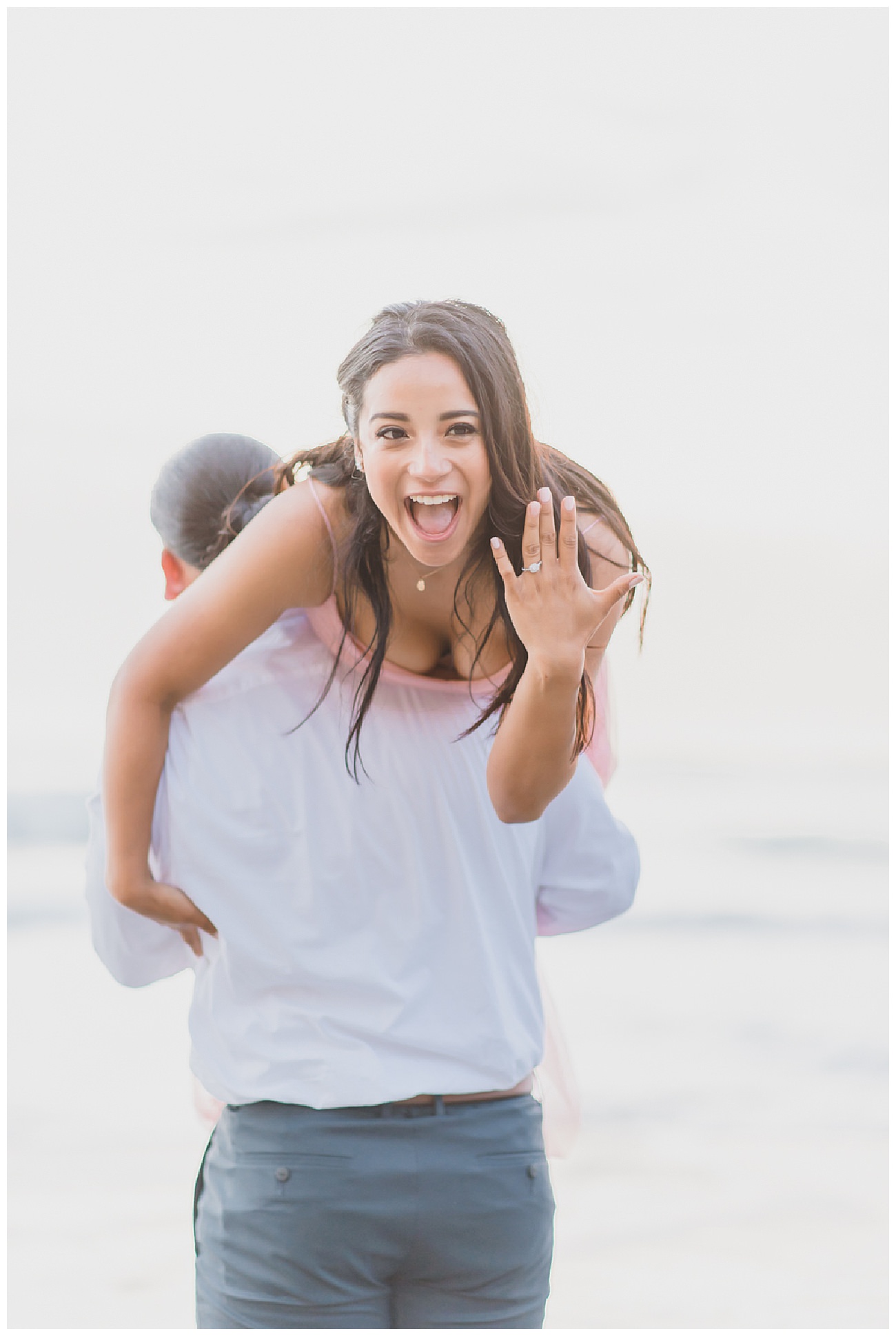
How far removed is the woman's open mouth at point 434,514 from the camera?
1.72 m

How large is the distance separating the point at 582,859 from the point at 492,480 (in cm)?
56

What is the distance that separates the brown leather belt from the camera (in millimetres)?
1740

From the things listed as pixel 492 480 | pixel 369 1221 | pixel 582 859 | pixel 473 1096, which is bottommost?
pixel 369 1221

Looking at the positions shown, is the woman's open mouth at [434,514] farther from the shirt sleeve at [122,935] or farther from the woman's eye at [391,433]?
the shirt sleeve at [122,935]

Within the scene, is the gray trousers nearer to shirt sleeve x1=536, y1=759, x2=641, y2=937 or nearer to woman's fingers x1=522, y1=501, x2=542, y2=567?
shirt sleeve x1=536, y1=759, x2=641, y2=937

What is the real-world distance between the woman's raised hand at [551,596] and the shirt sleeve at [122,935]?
67cm

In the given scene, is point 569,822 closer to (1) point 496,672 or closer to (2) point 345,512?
(1) point 496,672

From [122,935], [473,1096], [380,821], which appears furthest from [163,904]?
[473,1096]

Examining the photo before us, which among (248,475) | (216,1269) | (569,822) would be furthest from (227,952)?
(248,475)

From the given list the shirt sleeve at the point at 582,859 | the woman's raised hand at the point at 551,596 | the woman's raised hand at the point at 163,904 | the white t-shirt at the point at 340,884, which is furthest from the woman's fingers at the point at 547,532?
the woman's raised hand at the point at 163,904

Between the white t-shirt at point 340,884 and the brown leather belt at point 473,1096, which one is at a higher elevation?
the white t-shirt at point 340,884

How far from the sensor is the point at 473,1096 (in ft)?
5.87

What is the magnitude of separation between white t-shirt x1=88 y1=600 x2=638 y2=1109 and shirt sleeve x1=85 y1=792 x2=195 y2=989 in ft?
0.30

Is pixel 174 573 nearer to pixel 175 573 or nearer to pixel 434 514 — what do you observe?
pixel 175 573
